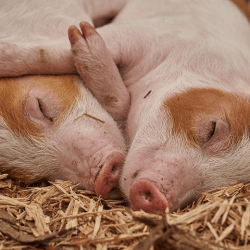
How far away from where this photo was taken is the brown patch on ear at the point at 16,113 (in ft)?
7.36

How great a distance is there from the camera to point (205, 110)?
2152mm

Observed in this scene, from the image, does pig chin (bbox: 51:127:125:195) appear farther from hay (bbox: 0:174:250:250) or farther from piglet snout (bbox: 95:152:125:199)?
hay (bbox: 0:174:250:250)

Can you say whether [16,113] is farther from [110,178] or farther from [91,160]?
[110,178]

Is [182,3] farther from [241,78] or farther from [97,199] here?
[97,199]

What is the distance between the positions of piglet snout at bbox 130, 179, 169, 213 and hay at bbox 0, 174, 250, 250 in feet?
0.28

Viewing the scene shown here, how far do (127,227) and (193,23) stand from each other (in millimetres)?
1913

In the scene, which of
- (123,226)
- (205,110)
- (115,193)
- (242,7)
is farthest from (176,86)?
(242,7)

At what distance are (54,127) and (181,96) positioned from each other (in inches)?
33.4

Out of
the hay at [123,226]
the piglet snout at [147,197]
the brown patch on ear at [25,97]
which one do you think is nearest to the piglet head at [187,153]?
the piglet snout at [147,197]

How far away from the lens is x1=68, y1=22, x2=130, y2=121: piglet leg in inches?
96.3

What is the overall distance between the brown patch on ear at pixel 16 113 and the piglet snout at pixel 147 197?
774mm

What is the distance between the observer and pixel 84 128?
7.45ft

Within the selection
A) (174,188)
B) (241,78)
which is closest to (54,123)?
(174,188)

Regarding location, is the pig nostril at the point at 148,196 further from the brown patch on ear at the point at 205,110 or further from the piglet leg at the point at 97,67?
the piglet leg at the point at 97,67
